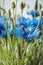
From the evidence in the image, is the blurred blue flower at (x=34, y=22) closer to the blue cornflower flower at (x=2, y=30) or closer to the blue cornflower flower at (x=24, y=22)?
the blue cornflower flower at (x=24, y=22)

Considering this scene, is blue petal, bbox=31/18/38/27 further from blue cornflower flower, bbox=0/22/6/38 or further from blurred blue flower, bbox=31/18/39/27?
blue cornflower flower, bbox=0/22/6/38

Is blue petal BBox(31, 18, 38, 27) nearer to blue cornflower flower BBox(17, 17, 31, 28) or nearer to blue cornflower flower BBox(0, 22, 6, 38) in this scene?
blue cornflower flower BBox(17, 17, 31, 28)

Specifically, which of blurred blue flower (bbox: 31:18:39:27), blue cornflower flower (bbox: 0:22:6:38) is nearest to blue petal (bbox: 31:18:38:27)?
blurred blue flower (bbox: 31:18:39:27)

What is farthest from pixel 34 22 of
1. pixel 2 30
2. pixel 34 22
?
pixel 2 30

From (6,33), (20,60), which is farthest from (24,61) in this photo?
(6,33)

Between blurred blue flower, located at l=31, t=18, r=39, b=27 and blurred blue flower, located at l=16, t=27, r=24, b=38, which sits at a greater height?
blurred blue flower, located at l=31, t=18, r=39, b=27

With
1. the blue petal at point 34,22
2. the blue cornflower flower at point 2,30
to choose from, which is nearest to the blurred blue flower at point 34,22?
the blue petal at point 34,22

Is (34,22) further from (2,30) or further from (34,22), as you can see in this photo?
(2,30)

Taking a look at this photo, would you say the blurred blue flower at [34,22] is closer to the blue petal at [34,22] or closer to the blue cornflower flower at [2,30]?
the blue petal at [34,22]

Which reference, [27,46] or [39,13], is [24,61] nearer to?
[27,46]

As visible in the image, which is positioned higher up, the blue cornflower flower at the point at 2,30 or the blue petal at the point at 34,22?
the blue petal at the point at 34,22

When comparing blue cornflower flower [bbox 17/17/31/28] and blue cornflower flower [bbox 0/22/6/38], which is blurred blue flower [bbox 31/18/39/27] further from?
blue cornflower flower [bbox 0/22/6/38]

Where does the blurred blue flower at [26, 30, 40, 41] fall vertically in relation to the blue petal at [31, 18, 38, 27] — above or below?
below
